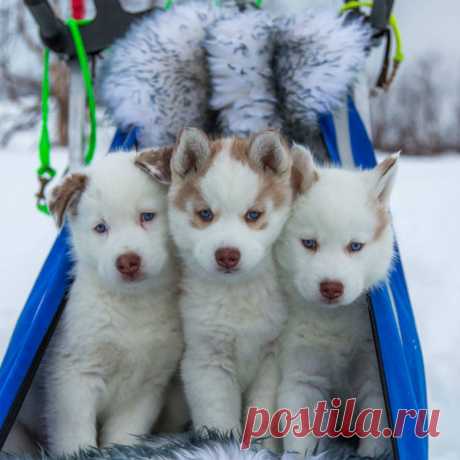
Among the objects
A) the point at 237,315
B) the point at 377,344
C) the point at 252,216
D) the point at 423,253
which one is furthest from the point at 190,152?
the point at 423,253

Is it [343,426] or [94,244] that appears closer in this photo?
[94,244]

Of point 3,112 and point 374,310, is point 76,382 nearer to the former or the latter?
point 374,310

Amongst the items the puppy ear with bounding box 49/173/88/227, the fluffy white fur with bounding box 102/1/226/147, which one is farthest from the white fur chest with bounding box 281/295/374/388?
the fluffy white fur with bounding box 102/1/226/147

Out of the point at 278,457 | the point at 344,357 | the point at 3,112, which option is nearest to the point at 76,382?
the point at 278,457

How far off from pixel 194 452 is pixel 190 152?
778 millimetres

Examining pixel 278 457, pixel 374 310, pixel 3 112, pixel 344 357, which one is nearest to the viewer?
pixel 278 457

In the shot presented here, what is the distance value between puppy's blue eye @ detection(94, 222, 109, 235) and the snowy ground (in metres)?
1.50

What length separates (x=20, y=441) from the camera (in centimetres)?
189

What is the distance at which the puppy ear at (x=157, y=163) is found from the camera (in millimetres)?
1680

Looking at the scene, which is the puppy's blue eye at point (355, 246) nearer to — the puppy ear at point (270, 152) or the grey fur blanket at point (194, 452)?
the puppy ear at point (270, 152)

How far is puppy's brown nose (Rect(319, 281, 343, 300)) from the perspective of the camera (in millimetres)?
1550

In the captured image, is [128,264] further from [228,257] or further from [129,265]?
[228,257]

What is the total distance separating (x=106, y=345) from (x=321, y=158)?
1.08m

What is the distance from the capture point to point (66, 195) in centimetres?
171
